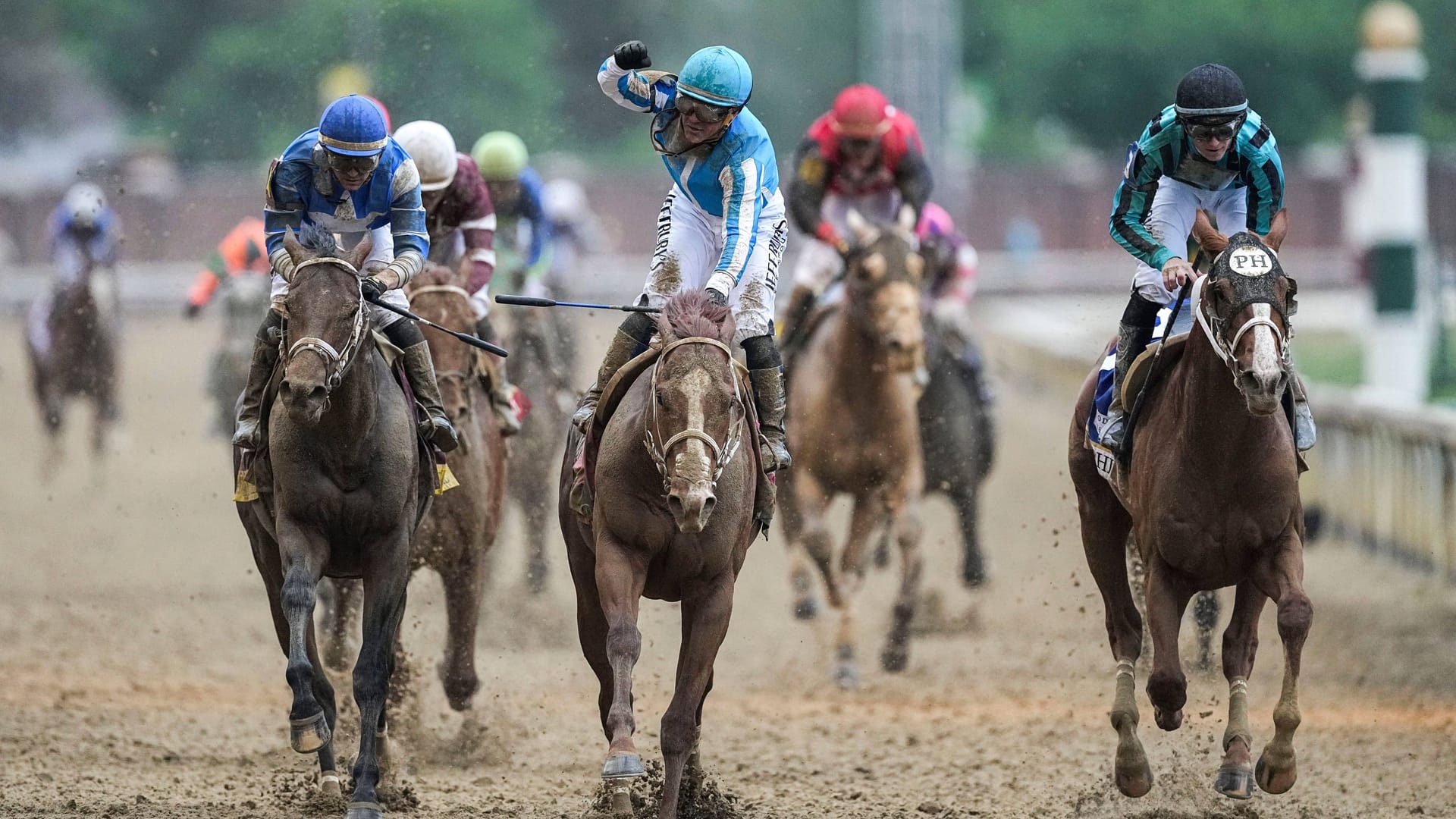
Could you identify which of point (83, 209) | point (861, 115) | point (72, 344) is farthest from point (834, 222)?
point (72, 344)

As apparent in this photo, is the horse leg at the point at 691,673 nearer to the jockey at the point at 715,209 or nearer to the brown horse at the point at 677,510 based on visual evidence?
the brown horse at the point at 677,510

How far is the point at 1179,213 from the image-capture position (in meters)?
8.29

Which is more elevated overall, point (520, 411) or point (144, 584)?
point (520, 411)

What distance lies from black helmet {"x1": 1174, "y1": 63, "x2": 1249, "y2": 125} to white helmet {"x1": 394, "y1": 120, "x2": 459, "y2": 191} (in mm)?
3668

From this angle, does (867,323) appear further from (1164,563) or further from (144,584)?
(144,584)

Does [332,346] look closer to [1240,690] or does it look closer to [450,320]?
[450,320]

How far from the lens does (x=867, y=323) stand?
1164 cm

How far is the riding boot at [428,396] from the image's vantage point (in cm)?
810

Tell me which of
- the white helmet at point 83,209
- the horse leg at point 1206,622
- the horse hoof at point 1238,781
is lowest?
the horse hoof at point 1238,781

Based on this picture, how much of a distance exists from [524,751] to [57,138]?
160 feet

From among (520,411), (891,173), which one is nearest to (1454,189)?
(891,173)

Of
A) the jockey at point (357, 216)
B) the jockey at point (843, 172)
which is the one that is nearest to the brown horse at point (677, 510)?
the jockey at point (357, 216)

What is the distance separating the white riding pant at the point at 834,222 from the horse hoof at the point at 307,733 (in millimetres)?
5745

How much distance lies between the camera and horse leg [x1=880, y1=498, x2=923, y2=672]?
11516mm
